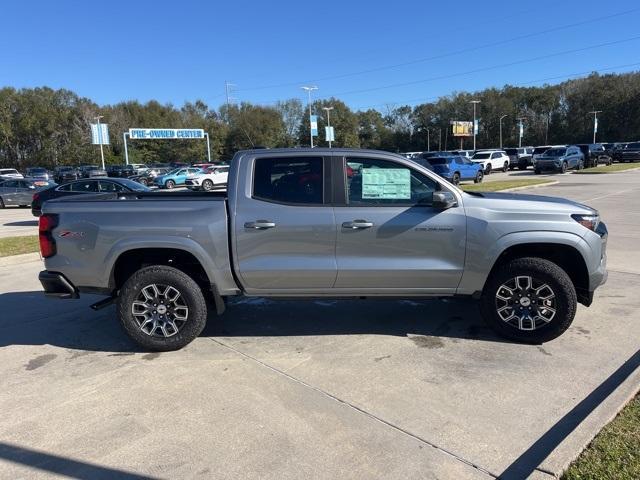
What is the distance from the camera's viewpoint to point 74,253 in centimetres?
472

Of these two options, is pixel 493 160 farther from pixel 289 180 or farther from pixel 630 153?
pixel 289 180

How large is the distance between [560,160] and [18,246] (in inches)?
1307

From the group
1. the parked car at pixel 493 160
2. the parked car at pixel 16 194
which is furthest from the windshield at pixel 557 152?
the parked car at pixel 16 194

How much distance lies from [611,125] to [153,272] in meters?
107

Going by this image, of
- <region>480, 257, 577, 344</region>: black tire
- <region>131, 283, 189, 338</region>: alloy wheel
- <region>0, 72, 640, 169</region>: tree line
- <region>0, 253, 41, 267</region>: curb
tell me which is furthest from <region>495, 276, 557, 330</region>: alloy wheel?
<region>0, 72, 640, 169</region>: tree line

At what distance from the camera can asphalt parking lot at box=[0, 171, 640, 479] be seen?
3.03 meters

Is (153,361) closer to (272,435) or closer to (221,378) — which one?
(221,378)

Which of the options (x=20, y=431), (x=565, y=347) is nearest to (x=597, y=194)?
(x=565, y=347)

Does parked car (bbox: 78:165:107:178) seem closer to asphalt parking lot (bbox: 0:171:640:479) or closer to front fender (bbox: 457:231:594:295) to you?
asphalt parking lot (bbox: 0:171:640:479)

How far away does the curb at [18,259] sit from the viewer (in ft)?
30.8

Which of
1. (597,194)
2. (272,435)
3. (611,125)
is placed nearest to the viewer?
(272,435)

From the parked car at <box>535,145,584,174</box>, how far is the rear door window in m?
34.0

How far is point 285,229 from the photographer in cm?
457

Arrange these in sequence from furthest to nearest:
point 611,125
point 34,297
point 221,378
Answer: point 611,125 < point 34,297 < point 221,378
